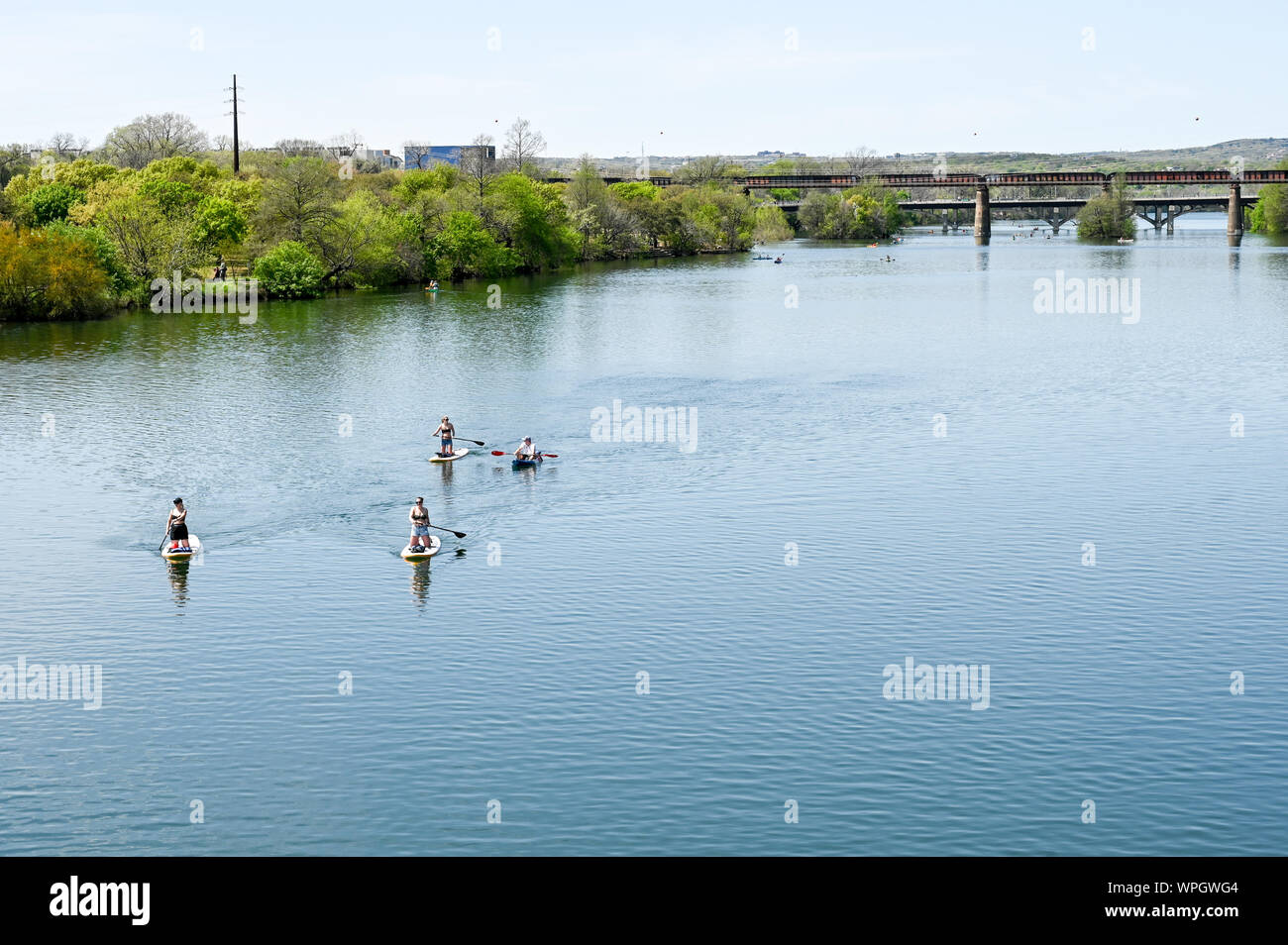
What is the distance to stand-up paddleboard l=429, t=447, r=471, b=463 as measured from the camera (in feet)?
197

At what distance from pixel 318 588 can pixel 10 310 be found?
83838 mm

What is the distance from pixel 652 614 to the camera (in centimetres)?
4078

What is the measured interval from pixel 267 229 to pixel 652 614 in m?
108

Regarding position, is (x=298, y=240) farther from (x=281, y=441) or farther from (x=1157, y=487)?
(x=1157, y=487)

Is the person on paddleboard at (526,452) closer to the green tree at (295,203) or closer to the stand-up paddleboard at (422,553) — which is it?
the stand-up paddleboard at (422,553)

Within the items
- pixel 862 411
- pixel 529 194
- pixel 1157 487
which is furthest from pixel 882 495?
pixel 529 194

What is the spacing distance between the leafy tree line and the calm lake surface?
100ft

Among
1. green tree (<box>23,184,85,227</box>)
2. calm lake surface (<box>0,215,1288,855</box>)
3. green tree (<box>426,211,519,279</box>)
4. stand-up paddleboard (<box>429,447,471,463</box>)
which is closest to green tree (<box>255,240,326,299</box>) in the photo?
green tree (<box>426,211,519,279</box>)

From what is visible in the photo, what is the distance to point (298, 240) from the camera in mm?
138375

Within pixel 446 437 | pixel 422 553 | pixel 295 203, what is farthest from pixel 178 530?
pixel 295 203

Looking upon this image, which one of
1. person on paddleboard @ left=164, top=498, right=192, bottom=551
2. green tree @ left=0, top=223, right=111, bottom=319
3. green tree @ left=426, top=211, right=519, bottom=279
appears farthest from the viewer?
green tree @ left=426, top=211, right=519, bottom=279

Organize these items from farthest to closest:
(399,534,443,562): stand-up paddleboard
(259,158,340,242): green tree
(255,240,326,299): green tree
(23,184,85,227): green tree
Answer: (23,184,85,227): green tree
(259,158,340,242): green tree
(255,240,326,299): green tree
(399,534,443,562): stand-up paddleboard

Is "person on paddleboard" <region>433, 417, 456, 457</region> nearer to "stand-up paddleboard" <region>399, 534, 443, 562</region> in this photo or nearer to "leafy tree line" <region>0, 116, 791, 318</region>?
"stand-up paddleboard" <region>399, 534, 443, 562</region>

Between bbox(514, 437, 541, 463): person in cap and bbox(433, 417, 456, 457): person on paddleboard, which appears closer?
bbox(514, 437, 541, 463): person in cap
